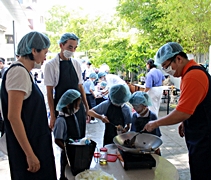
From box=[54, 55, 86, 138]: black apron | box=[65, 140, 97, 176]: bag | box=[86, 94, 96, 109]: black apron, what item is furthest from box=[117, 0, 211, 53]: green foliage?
box=[65, 140, 97, 176]: bag

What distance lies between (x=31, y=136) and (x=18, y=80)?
1.18 feet

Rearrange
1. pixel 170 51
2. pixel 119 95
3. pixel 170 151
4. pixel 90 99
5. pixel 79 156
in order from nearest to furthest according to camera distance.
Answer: pixel 79 156, pixel 170 51, pixel 119 95, pixel 170 151, pixel 90 99

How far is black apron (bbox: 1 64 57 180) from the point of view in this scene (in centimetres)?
144

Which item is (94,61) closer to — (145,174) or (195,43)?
(195,43)

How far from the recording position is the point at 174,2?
23.7ft

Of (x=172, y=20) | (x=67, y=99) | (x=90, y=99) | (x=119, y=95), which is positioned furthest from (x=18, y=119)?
(x=172, y=20)

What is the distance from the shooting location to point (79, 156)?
1.57m

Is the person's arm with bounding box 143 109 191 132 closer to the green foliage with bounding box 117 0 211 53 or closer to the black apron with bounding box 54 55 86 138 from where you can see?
the black apron with bounding box 54 55 86 138

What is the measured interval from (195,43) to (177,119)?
7479mm

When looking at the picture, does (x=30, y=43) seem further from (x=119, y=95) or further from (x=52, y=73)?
(x=119, y=95)

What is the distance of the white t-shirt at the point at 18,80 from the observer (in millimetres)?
1352

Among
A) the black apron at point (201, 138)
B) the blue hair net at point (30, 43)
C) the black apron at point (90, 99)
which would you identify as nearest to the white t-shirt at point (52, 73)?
the blue hair net at point (30, 43)

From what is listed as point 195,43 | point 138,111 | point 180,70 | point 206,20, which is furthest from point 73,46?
point 195,43

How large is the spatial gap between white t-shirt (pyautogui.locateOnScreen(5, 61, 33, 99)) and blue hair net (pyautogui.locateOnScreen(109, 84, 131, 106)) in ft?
3.82
